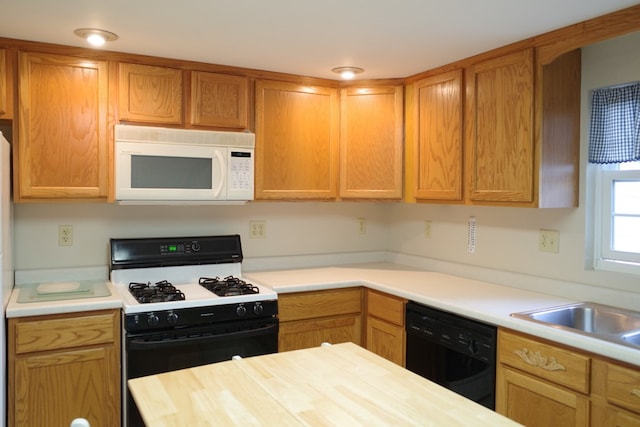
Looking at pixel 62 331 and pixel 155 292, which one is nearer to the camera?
pixel 62 331

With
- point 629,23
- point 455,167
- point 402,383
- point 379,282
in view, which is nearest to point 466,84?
point 455,167

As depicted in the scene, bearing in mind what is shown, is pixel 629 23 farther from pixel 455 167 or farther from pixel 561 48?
pixel 455 167

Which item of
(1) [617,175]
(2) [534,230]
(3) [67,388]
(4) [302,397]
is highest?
(1) [617,175]

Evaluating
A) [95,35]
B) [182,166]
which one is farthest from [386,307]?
[95,35]

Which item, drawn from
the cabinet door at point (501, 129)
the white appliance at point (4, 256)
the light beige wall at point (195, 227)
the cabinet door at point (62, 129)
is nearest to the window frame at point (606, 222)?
the cabinet door at point (501, 129)

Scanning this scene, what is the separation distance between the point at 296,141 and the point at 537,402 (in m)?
1.93

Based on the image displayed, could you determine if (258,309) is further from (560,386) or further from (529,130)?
(529,130)

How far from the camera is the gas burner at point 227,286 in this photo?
2.70 m

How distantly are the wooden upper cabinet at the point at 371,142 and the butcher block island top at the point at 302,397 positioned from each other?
1.75 m

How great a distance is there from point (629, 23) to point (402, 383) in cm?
164

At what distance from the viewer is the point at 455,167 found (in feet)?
9.31

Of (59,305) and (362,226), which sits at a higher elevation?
(362,226)

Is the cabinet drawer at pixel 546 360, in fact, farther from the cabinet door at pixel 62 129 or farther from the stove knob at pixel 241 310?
the cabinet door at pixel 62 129

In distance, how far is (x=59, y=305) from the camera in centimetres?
231
